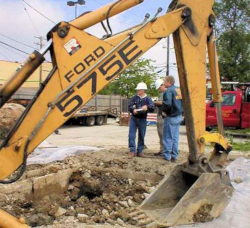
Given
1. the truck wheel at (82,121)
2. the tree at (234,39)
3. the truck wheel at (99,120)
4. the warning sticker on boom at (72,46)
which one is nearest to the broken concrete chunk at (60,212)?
the warning sticker on boom at (72,46)

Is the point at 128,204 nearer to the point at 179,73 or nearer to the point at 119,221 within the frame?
the point at 119,221

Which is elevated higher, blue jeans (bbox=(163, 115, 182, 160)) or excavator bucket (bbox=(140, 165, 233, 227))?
blue jeans (bbox=(163, 115, 182, 160))

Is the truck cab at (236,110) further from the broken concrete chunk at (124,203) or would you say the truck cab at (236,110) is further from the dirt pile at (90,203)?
the broken concrete chunk at (124,203)

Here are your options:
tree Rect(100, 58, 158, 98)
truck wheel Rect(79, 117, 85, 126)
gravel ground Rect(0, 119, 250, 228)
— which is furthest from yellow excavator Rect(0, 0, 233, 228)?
tree Rect(100, 58, 158, 98)

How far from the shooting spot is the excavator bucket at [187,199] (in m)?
4.01

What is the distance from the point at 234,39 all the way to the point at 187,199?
20200mm

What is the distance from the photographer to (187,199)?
4043mm

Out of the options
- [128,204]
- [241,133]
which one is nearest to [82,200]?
[128,204]

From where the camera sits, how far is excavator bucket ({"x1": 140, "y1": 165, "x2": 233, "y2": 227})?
13.1 feet

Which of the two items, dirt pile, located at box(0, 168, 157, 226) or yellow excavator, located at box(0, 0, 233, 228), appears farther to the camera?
dirt pile, located at box(0, 168, 157, 226)

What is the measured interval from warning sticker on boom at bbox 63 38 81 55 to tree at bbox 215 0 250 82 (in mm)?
20076

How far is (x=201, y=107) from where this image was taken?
427cm

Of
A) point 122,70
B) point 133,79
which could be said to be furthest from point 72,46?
point 133,79

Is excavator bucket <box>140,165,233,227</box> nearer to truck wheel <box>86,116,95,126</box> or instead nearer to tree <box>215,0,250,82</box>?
truck wheel <box>86,116,95,126</box>
